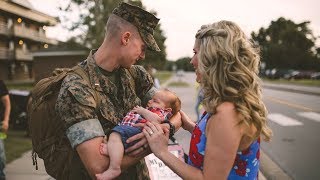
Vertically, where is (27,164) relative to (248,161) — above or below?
below

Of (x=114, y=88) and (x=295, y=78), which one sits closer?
(x=114, y=88)

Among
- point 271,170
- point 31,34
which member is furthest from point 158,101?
point 31,34

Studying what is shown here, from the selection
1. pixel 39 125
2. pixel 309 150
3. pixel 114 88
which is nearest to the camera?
pixel 39 125

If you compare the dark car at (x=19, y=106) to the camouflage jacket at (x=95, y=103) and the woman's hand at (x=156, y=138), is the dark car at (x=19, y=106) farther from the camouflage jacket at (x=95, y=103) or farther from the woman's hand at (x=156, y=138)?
the woman's hand at (x=156, y=138)

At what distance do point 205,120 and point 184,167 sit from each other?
320 mm

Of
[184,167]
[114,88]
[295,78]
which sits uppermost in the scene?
[114,88]

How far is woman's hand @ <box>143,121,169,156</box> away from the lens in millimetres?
2535

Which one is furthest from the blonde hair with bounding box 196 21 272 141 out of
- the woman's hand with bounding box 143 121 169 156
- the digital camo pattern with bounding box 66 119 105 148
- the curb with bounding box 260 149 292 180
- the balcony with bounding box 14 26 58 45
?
the balcony with bounding box 14 26 58 45

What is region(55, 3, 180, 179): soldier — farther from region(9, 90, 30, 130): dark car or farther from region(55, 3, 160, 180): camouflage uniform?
region(9, 90, 30, 130): dark car

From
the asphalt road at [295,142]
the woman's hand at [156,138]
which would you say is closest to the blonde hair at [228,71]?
the woman's hand at [156,138]

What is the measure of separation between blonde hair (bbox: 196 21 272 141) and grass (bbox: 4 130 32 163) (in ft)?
23.5

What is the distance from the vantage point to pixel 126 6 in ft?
9.68

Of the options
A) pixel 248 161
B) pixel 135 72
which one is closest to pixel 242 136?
pixel 248 161

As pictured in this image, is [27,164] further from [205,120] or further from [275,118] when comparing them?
[275,118]
